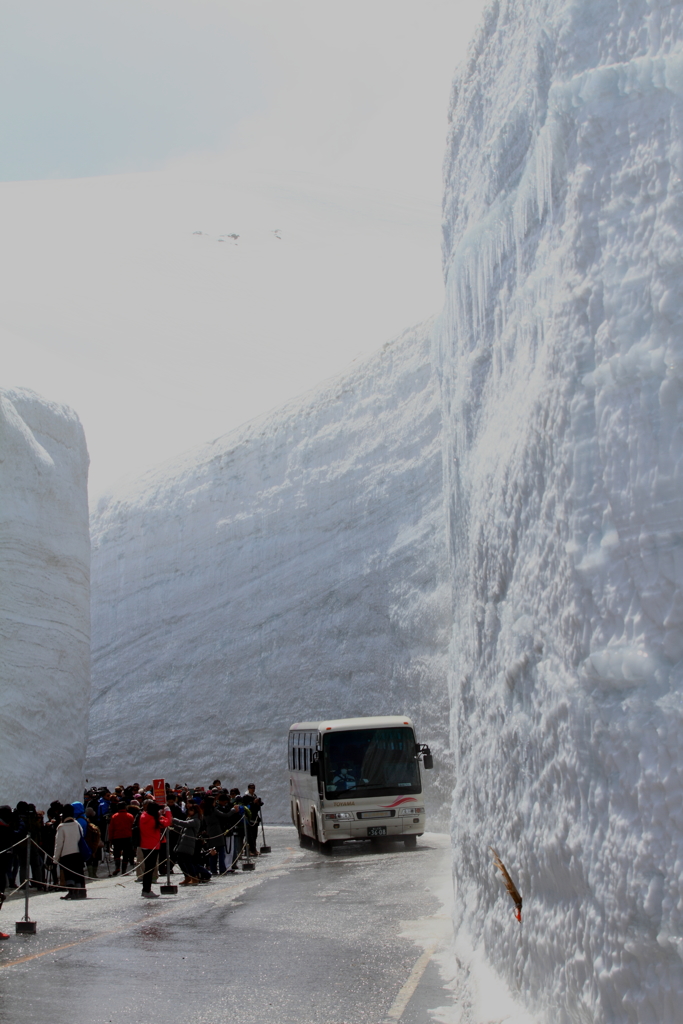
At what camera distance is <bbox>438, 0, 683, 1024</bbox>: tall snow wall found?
14.1 feet

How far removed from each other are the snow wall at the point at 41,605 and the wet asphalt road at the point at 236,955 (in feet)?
21.7

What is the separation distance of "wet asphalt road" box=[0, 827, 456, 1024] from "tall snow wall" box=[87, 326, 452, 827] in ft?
37.3

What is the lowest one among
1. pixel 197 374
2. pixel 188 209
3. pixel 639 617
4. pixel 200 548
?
pixel 639 617

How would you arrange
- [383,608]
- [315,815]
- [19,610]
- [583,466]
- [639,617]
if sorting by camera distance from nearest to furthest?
[639,617], [583,466], [315,815], [19,610], [383,608]

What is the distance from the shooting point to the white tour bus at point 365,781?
57.0 feet

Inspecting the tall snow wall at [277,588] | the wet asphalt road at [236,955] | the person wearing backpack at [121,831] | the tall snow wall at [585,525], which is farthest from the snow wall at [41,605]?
the tall snow wall at [585,525]

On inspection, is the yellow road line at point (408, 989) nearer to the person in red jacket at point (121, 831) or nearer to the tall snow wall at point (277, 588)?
the person in red jacket at point (121, 831)

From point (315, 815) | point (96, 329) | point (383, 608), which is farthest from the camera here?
point (96, 329)

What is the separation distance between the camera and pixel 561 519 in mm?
5074

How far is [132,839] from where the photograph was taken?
51.9 feet

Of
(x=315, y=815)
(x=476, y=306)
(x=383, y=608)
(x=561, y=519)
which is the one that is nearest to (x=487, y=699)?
(x=561, y=519)

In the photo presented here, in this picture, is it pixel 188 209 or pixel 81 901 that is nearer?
pixel 81 901

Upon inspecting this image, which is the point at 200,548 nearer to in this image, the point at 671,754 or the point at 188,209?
the point at 671,754

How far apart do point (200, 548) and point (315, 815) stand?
45.1 feet
